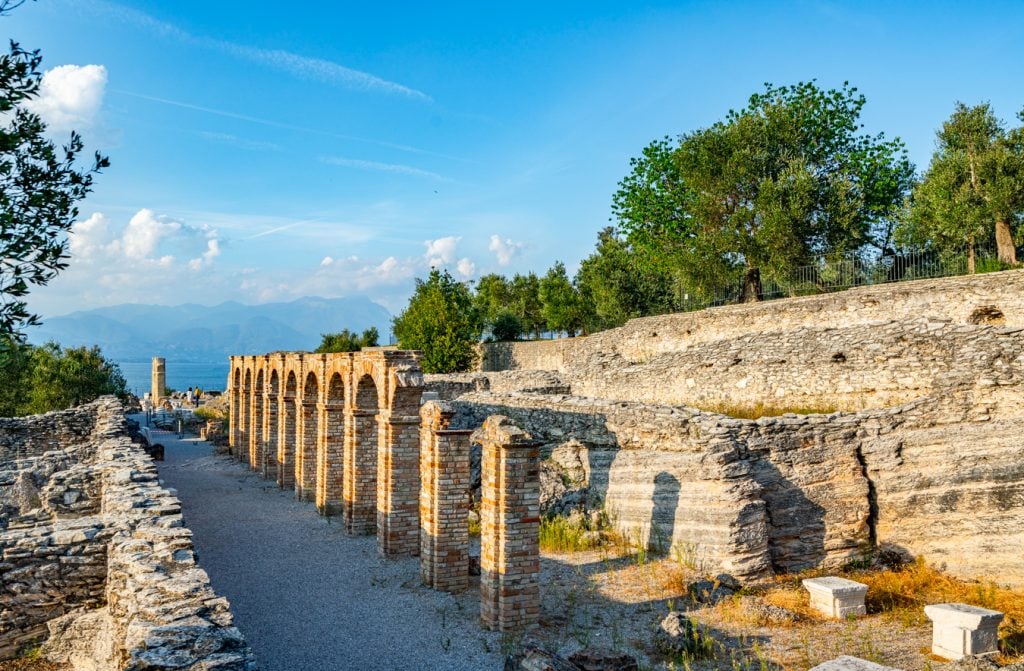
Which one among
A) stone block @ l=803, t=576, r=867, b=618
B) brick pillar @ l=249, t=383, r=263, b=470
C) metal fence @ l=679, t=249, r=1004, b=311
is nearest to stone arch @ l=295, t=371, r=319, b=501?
brick pillar @ l=249, t=383, r=263, b=470

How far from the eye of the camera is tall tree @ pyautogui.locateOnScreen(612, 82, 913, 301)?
108 feet

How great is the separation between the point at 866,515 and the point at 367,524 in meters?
11.1

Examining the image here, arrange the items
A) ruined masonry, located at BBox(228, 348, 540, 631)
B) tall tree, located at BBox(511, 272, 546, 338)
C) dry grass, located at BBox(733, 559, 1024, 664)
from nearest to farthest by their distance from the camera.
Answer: ruined masonry, located at BBox(228, 348, 540, 631)
dry grass, located at BBox(733, 559, 1024, 664)
tall tree, located at BBox(511, 272, 546, 338)

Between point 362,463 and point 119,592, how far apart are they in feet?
28.8

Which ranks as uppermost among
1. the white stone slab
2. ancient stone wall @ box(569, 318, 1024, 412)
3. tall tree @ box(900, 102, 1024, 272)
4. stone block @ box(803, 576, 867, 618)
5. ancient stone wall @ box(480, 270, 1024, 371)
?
tall tree @ box(900, 102, 1024, 272)

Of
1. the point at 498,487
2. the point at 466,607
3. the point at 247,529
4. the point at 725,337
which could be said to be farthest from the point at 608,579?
the point at 725,337

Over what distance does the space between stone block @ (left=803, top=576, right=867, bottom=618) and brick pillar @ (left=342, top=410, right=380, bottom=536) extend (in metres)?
9.88

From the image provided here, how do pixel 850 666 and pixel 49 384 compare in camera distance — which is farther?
pixel 49 384

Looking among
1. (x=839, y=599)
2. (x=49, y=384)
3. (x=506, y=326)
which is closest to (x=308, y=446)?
(x=839, y=599)

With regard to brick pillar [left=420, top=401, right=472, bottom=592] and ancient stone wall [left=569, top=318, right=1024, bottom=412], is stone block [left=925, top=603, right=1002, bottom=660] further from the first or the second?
brick pillar [left=420, top=401, right=472, bottom=592]

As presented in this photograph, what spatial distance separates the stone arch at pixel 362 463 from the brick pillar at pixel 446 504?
4.39 meters

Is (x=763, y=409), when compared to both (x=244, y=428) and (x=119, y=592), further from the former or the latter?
(x=244, y=428)

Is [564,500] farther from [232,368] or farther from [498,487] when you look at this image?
[232,368]

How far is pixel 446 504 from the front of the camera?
482 inches
